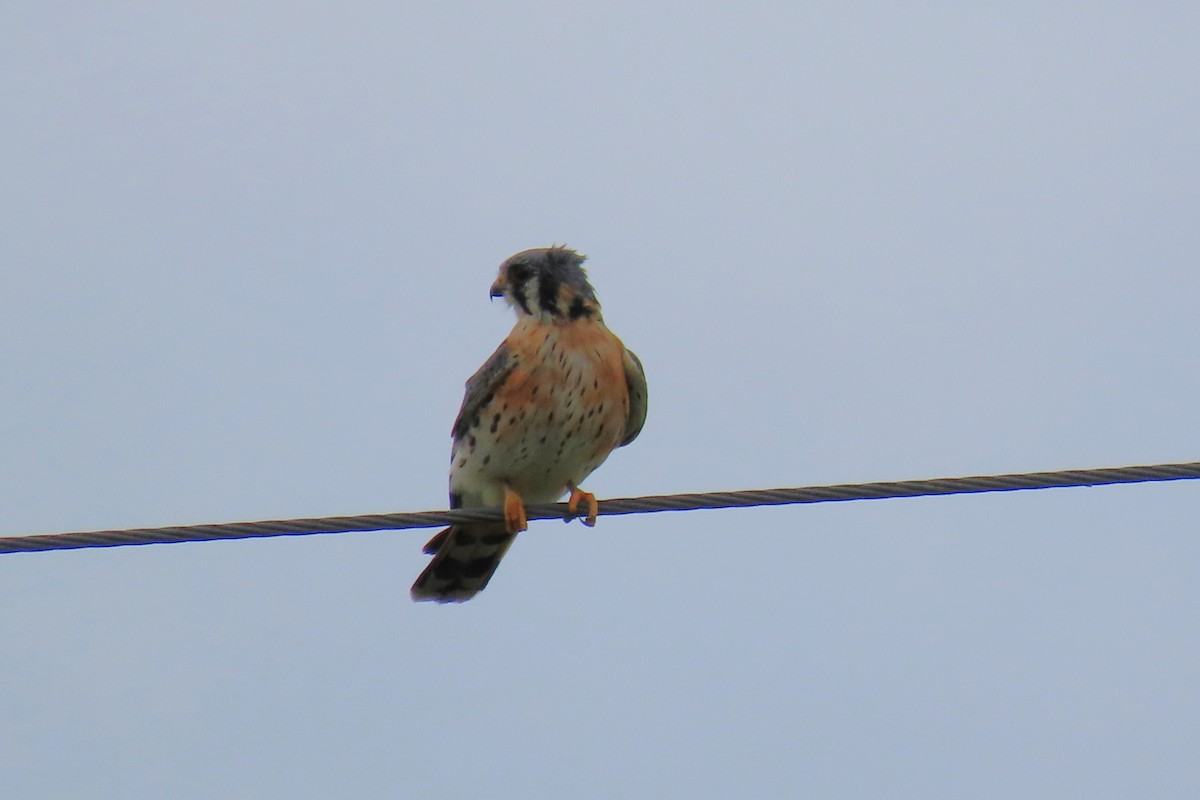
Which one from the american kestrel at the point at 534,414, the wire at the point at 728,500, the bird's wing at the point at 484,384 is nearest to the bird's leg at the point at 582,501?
the american kestrel at the point at 534,414

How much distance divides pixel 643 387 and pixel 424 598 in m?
1.27

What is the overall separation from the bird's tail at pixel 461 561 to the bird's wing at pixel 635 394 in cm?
66

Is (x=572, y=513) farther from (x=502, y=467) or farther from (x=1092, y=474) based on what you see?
(x=1092, y=474)

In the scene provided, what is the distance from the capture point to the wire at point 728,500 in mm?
4617

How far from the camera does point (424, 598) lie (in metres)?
7.23

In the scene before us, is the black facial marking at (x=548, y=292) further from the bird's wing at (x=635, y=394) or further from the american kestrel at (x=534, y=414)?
the bird's wing at (x=635, y=394)

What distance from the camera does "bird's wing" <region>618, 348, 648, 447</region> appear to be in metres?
6.96

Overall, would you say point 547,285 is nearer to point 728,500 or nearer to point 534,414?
point 534,414

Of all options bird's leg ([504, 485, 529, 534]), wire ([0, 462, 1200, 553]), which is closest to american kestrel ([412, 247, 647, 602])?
bird's leg ([504, 485, 529, 534])

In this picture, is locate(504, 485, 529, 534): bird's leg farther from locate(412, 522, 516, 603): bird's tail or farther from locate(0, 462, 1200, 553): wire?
locate(0, 462, 1200, 553): wire

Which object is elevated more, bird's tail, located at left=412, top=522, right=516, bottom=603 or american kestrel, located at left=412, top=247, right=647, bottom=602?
american kestrel, located at left=412, top=247, right=647, bottom=602

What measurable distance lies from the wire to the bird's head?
83.8 inches

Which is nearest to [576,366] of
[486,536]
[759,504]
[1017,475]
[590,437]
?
[590,437]

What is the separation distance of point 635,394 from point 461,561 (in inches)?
38.9
